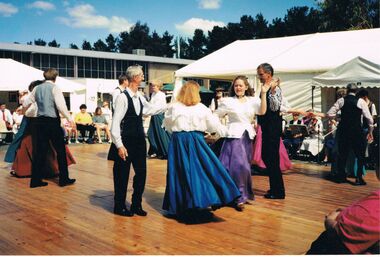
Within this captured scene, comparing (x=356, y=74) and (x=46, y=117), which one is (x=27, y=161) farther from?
(x=356, y=74)

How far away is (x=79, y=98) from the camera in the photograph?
19406 mm

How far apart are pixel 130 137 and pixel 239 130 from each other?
1220 millimetres

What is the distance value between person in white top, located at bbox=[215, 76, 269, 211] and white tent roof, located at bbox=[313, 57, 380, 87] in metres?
3.63

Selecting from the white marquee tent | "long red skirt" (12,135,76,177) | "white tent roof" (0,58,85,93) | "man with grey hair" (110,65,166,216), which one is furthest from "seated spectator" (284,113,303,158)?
"white tent roof" (0,58,85,93)

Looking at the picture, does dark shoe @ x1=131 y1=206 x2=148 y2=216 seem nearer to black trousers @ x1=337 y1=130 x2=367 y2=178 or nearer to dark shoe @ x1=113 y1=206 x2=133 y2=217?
dark shoe @ x1=113 y1=206 x2=133 y2=217

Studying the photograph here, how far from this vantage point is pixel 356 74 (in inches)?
301

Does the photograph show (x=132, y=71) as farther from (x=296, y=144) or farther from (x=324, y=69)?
(x=324, y=69)

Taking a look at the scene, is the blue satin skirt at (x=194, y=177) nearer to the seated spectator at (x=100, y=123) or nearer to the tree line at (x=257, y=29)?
the seated spectator at (x=100, y=123)

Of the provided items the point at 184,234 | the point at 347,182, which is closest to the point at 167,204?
the point at 184,234

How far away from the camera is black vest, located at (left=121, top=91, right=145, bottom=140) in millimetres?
4121

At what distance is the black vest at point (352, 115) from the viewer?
6.14 m

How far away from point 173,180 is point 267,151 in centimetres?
141

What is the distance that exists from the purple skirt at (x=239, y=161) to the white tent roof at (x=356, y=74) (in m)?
3.87

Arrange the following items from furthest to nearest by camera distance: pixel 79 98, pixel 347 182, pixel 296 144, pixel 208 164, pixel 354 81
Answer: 1. pixel 79 98
2. pixel 296 144
3. pixel 354 81
4. pixel 347 182
5. pixel 208 164
